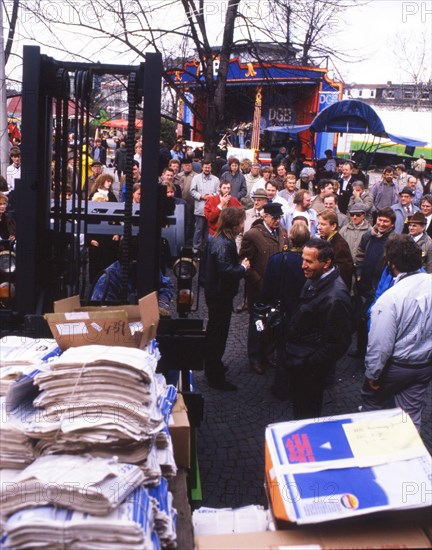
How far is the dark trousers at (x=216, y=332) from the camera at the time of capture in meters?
6.61

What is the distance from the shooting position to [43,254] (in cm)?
447

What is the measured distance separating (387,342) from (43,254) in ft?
8.31

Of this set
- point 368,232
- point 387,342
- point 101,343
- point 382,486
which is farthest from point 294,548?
point 368,232

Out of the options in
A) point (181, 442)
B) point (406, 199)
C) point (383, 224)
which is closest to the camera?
point (181, 442)

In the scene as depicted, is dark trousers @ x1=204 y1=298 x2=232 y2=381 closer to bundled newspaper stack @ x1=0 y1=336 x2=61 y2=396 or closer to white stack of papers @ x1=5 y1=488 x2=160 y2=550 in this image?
bundled newspaper stack @ x1=0 y1=336 x2=61 y2=396

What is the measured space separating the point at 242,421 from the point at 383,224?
294cm

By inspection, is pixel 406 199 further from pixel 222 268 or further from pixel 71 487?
pixel 71 487

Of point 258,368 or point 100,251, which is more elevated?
point 100,251

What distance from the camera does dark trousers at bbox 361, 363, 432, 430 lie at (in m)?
4.71

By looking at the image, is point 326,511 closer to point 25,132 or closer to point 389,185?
point 25,132

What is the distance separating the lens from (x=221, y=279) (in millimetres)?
6449

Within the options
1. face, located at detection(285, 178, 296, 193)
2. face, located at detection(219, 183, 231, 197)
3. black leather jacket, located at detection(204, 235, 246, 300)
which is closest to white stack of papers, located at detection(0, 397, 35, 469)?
black leather jacket, located at detection(204, 235, 246, 300)

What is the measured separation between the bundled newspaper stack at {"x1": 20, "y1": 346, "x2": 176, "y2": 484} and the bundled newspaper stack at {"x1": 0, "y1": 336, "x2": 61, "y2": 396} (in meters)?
0.18

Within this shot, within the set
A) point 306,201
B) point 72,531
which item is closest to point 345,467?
point 72,531
